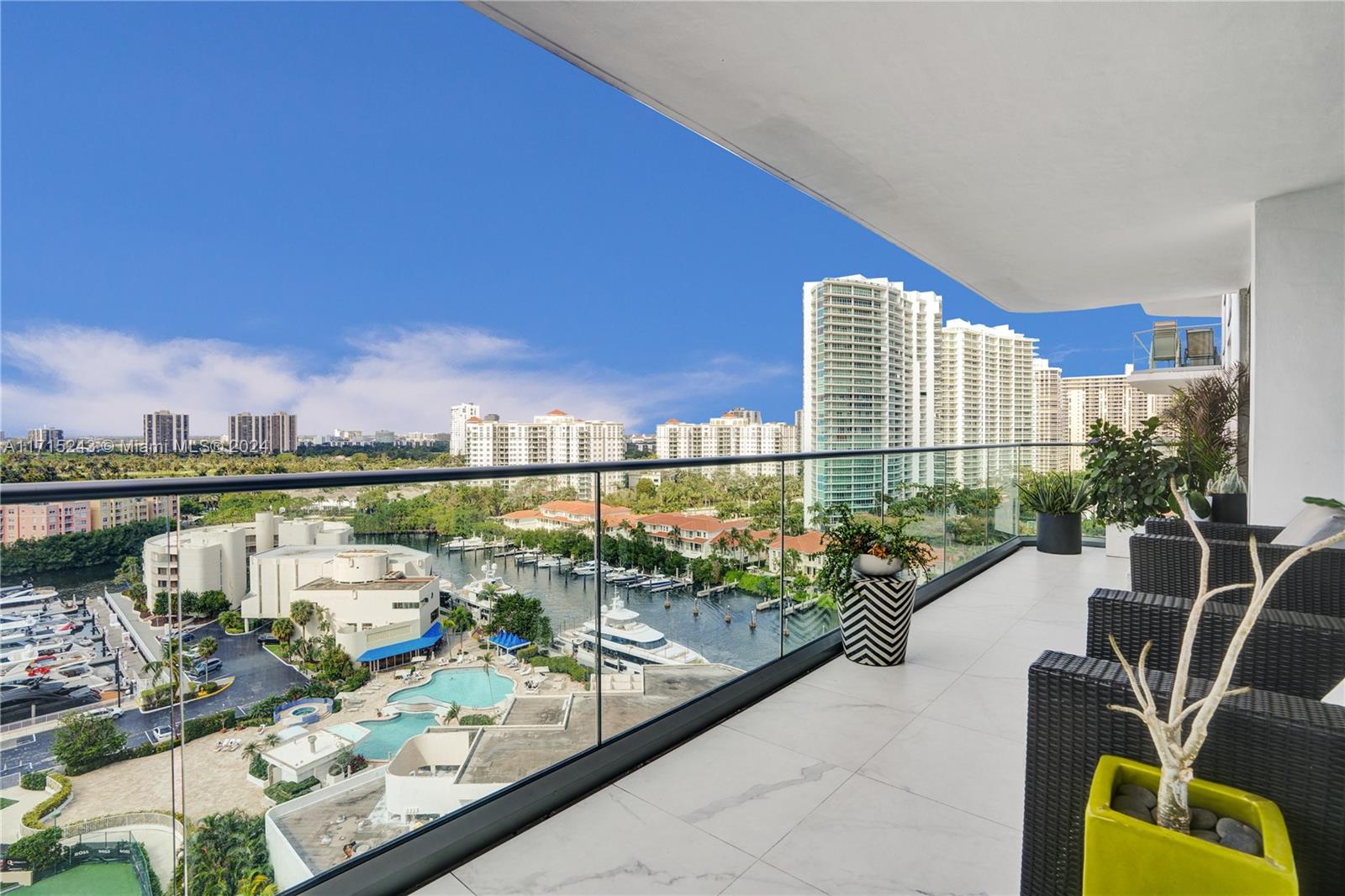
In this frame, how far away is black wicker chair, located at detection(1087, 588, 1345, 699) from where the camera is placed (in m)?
1.73

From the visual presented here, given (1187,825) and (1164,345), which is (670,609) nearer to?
(1187,825)

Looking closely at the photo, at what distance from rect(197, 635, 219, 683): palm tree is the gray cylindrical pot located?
6588 mm

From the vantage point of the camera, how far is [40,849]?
122 cm

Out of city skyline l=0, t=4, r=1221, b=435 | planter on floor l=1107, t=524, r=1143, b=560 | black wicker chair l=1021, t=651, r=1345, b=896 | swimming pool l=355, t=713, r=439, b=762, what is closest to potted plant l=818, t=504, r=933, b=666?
black wicker chair l=1021, t=651, r=1345, b=896

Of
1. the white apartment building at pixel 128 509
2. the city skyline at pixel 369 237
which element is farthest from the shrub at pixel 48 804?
the city skyline at pixel 369 237

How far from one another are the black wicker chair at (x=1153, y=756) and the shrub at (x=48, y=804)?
1.95m

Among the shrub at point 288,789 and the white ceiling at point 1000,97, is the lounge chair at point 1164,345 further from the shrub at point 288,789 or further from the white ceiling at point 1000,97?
the shrub at point 288,789

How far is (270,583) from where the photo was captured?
1.51m

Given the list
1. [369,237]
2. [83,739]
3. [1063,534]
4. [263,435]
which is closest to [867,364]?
[1063,534]

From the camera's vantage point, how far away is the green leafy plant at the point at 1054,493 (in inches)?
243

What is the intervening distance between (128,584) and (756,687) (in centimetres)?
227

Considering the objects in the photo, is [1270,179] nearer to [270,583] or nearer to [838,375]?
[270,583]

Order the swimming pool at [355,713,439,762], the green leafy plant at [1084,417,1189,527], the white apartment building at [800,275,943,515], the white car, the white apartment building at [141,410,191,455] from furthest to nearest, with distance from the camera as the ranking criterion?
the white apartment building at [800,275,943,515] < the white apartment building at [141,410,191,455] < the green leafy plant at [1084,417,1189,527] < the swimming pool at [355,713,439,762] < the white car

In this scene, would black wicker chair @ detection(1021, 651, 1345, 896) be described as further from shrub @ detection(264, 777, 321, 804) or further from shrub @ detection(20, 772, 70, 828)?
shrub @ detection(20, 772, 70, 828)
